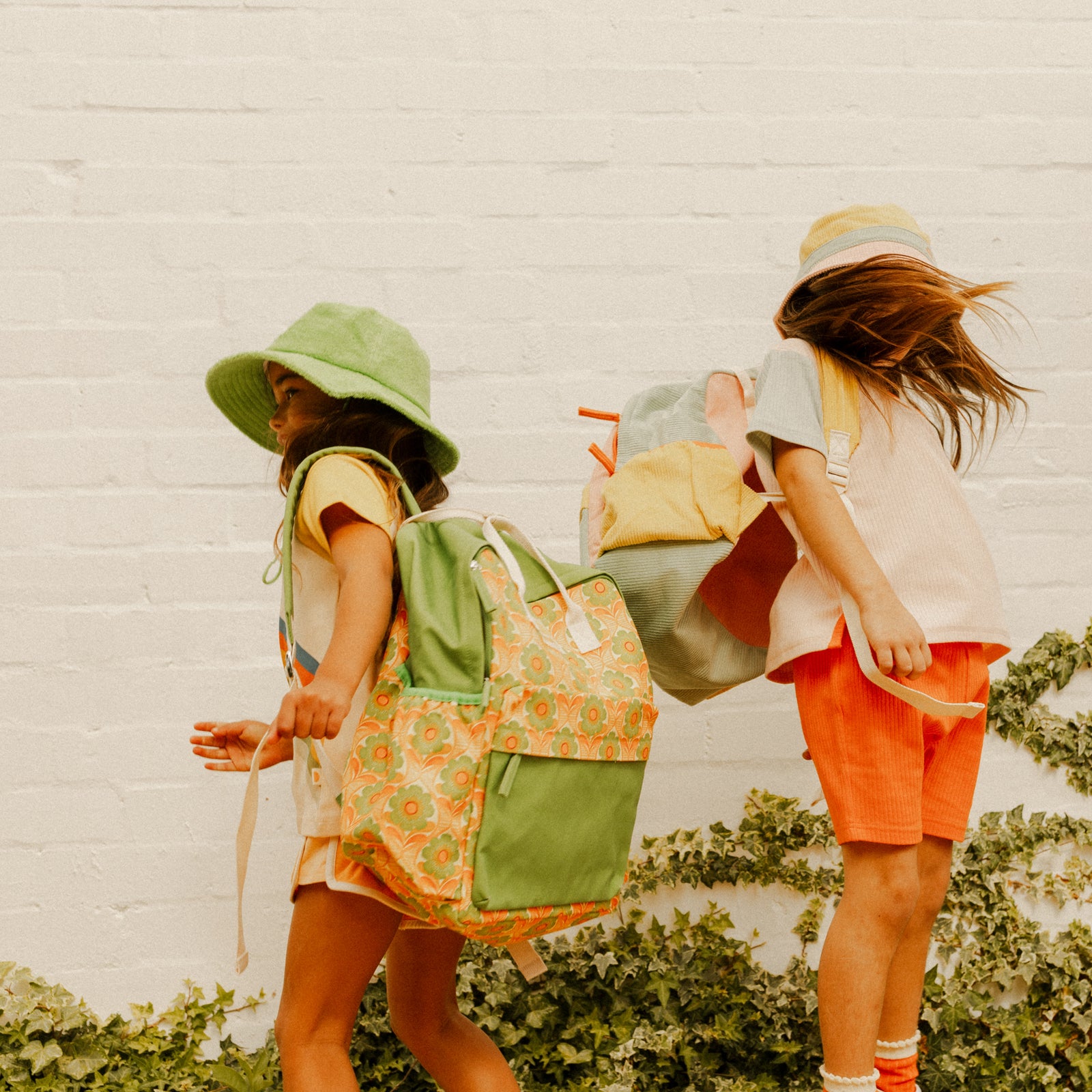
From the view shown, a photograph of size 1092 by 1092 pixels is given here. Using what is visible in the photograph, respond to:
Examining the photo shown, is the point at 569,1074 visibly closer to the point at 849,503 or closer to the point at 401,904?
the point at 401,904

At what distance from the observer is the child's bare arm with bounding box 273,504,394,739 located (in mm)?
1129

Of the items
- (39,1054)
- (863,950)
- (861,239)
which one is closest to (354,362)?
(861,239)

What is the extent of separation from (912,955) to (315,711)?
932mm

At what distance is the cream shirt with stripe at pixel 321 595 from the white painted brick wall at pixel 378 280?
26.9 inches

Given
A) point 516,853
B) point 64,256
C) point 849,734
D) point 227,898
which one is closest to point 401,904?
point 516,853

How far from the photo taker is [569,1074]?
1869 mm

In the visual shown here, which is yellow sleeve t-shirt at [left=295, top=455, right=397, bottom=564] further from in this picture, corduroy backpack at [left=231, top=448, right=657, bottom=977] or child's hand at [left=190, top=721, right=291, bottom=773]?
child's hand at [left=190, top=721, right=291, bottom=773]

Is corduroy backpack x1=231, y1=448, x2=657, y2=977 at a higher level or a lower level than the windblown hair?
lower

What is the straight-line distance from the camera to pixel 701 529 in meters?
1.41

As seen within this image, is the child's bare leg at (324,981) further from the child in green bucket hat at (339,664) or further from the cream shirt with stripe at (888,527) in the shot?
the cream shirt with stripe at (888,527)

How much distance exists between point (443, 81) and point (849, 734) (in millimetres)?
1397

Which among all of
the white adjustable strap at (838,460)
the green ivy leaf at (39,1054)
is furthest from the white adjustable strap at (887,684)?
→ the green ivy leaf at (39,1054)

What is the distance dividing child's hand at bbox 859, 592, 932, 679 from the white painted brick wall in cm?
75

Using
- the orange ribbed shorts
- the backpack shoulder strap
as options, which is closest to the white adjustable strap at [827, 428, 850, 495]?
the backpack shoulder strap
